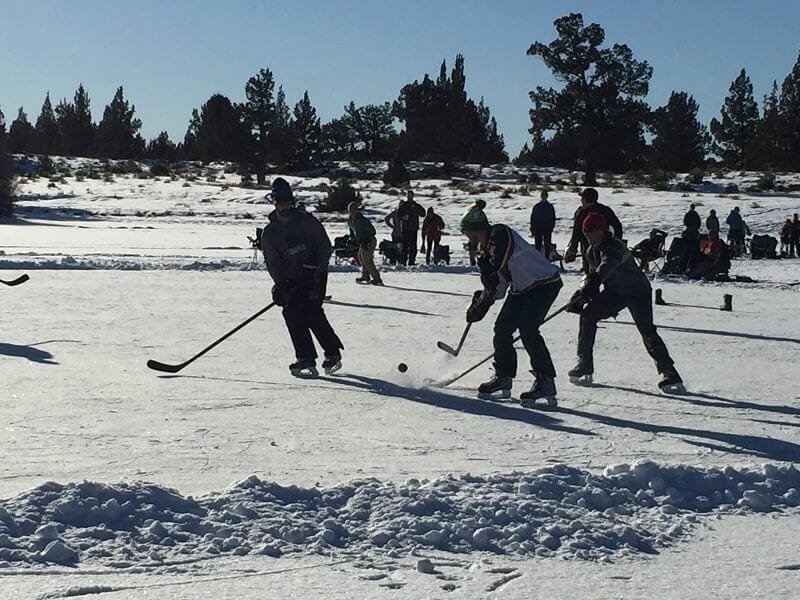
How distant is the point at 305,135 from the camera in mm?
58594

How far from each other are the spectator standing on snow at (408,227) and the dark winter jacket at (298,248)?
1294 centimetres

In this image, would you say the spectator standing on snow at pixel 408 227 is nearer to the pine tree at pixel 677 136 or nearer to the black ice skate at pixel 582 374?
the black ice skate at pixel 582 374

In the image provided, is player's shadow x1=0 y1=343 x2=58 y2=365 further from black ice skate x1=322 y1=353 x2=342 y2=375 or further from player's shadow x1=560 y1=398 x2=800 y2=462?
player's shadow x1=560 y1=398 x2=800 y2=462

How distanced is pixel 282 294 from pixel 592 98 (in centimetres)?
4346

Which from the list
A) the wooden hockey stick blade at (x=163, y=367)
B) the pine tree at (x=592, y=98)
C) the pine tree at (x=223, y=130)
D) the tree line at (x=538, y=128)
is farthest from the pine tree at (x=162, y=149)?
the wooden hockey stick blade at (x=163, y=367)

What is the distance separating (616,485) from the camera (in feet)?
18.2

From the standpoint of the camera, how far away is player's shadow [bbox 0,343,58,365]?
9695 millimetres

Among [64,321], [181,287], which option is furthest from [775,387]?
[181,287]

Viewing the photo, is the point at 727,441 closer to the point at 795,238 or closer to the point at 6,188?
the point at 795,238

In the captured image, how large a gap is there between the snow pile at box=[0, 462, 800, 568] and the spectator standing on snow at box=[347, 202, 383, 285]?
12.6 m

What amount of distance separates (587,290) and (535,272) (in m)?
0.54

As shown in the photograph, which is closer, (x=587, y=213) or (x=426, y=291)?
(x=587, y=213)

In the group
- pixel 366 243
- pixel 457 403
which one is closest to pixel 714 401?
pixel 457 403

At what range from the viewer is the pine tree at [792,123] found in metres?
51.8
